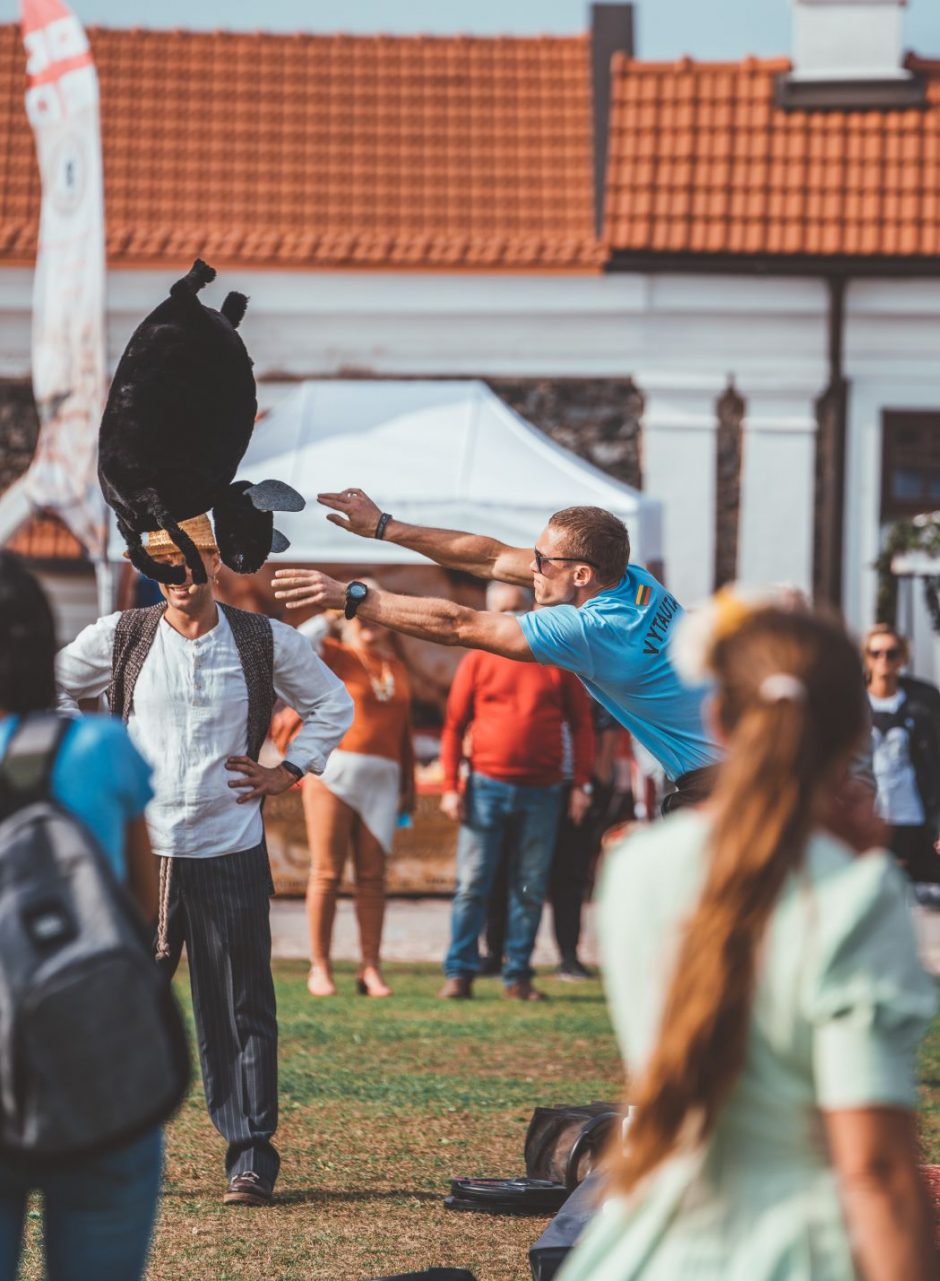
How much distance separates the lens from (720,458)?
17.0 m

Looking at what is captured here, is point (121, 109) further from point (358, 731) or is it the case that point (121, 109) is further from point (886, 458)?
point (358, 731)

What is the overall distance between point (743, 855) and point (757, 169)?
15789 mm

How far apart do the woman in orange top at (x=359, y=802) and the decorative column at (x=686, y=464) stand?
756 centimetres

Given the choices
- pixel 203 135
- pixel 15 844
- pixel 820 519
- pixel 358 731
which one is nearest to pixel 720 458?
pixel 820 519

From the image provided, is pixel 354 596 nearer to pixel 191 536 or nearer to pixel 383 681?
pixel 191 536

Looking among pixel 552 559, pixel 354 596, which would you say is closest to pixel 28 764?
pixel 354 596

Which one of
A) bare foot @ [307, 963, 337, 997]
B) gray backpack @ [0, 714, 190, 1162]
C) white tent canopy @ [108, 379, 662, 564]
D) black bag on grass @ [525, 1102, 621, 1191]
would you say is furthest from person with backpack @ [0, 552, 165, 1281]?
white tent canopy @ [108, 379, 662, 564]

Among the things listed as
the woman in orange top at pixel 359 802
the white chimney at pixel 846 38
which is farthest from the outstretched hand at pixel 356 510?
the white chimney at pixel 846 38

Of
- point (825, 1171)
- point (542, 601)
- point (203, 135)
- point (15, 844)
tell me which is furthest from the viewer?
point (203, 135)

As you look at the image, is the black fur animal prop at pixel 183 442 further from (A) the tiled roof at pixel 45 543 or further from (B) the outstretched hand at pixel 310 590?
(A) the tiled roof at pixel 45 543

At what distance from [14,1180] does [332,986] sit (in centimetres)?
668

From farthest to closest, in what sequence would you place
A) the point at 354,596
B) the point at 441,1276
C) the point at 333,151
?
the point at 333,151 < the point at 354,596 < the point at 441,1276

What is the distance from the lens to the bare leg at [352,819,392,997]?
9.38 m

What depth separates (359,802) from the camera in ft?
30.9
